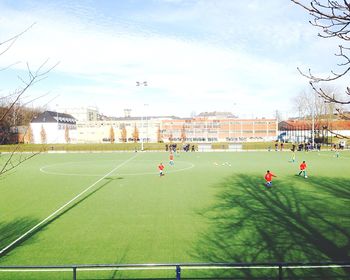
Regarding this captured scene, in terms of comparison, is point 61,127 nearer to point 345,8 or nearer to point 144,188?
point 144,188

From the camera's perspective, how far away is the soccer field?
34.4 ft

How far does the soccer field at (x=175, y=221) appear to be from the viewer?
10496 mm

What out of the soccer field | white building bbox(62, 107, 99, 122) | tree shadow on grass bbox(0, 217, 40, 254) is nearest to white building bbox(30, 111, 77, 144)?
white building bbox(62, 107, 99, 122)

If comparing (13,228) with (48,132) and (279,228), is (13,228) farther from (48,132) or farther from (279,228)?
(48,132)

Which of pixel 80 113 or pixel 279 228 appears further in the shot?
pixel 80 113

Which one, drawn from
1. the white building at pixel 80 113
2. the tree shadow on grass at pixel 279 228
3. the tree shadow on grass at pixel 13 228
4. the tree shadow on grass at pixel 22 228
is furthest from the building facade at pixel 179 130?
the tree shadow on grass at pixel 13 228

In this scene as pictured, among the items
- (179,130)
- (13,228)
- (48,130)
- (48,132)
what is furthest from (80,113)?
(13,228)

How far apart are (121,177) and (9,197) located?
996 centimetres

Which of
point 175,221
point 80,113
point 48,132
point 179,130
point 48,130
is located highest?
point 80,113

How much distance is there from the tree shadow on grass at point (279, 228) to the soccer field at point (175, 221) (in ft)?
0.13

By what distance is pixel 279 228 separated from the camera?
12.9m

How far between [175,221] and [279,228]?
193 inches

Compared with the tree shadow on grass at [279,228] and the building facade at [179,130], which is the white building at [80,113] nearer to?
the building facade at [179,130]

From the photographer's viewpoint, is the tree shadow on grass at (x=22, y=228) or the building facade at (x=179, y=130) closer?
the tree shadow on grass at (x=22, y=228)
